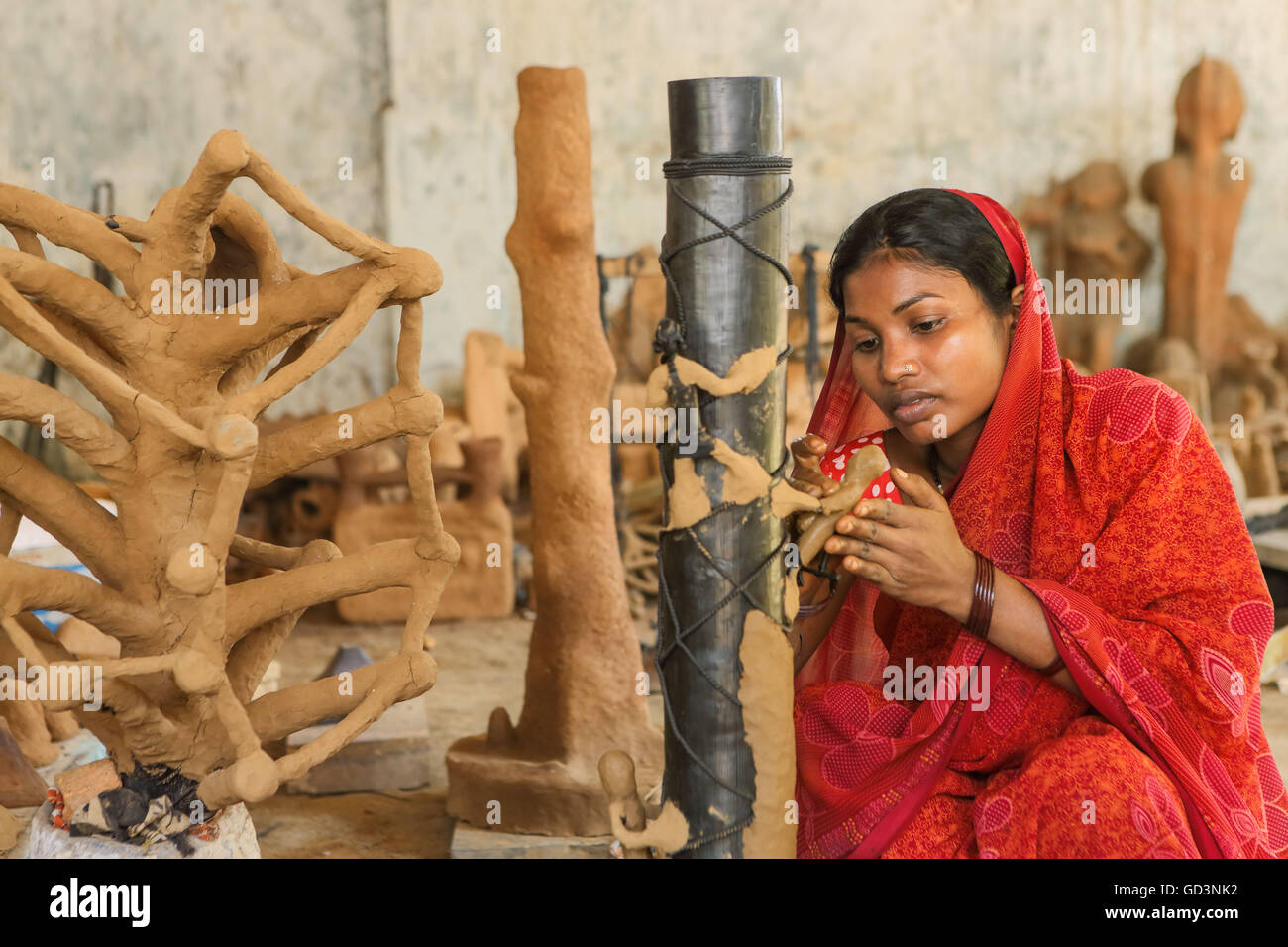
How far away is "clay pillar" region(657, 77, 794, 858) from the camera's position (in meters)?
1.59

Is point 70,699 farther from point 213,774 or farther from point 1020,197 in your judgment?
point 1020,197

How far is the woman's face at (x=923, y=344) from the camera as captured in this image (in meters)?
1.84

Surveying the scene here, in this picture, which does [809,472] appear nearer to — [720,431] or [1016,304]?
[720,431]

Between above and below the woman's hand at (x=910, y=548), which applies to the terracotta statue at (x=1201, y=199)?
above

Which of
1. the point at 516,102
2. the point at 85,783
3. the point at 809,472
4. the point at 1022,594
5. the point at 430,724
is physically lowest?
the point at 430,724

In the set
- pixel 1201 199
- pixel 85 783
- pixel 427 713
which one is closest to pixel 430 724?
pixel 427 713

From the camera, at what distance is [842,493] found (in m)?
1.64

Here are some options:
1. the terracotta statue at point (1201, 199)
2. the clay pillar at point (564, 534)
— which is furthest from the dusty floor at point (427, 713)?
the terracotta statue at point (1201, 199)

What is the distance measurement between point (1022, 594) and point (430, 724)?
139 inches

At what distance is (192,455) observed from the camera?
1.70m

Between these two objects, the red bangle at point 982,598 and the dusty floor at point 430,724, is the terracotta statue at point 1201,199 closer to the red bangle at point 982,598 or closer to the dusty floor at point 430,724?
the dusty floor at point 430,724

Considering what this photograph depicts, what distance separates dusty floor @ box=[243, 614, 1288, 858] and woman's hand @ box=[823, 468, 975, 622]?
7.64ft

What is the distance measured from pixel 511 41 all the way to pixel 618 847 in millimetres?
6698

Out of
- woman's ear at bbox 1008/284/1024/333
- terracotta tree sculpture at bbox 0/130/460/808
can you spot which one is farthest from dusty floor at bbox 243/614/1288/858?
woman's ear at bbox 1008/284/1024/333
